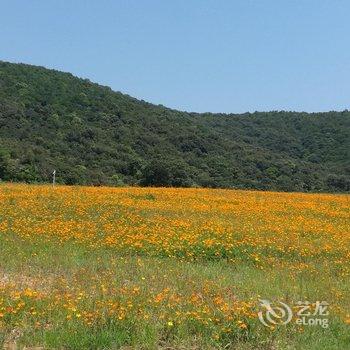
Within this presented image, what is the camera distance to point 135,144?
7131cm

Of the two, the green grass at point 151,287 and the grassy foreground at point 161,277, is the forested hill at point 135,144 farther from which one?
the green grass at point 151,287

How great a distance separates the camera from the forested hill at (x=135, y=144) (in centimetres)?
5181

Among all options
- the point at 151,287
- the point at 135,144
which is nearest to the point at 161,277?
the point at 151,287

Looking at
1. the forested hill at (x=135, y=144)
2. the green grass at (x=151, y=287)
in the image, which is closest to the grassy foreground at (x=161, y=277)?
the green grass at (x=151, y=287)

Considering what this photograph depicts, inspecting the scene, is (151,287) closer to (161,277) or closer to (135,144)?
(161,277)

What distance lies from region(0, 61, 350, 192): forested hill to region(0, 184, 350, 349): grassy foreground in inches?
1254

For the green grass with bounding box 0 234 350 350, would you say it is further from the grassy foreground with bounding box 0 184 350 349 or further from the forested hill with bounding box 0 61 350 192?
the forested hill with bounding box 0 61 350 192

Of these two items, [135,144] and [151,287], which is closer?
[151,287]

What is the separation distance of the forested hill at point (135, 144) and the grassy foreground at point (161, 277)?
1254 inches

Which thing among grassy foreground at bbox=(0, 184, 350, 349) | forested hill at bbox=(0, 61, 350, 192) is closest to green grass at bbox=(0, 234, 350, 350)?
grassy foreground at bbox=(0, 184, 350, 349)

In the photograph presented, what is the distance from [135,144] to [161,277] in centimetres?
6242

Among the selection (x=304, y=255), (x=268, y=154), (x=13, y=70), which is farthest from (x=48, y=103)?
(x=304, y=255)

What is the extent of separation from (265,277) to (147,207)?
1173 centimetres

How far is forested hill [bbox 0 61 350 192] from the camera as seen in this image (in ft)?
170
